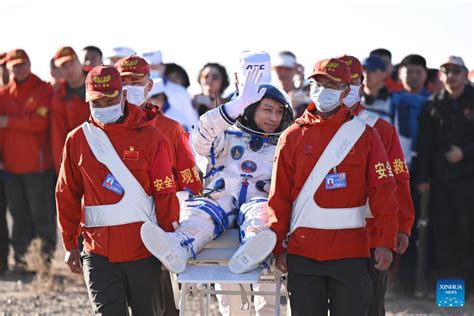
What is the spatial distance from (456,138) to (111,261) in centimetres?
557

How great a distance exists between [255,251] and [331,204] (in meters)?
0.57

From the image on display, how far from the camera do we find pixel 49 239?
15211 mm

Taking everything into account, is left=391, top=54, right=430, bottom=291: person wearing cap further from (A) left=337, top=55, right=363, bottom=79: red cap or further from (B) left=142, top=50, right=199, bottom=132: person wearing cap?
(A) left=337, top=55, right=363, bottom=79: red cap

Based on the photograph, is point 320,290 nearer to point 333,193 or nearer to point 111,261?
point 333,193

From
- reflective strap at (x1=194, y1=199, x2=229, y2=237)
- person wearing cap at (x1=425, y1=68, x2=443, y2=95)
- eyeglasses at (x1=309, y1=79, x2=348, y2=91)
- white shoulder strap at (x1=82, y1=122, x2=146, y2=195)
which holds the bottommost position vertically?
reflective strap at (x1=194, y1=199, x2=229, y2=237)

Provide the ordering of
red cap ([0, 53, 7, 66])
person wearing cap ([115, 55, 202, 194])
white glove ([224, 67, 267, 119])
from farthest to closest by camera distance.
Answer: red cap ([0, 53, 7, 66]), person wearing cap ([115, 55, 202, 194]), white glove ([224, 67, 267, 119])

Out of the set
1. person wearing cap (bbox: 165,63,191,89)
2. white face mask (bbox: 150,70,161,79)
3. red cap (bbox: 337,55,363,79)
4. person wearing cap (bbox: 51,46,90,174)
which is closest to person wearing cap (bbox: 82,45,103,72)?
person wearing cap (bbox: 51,46,90,174)

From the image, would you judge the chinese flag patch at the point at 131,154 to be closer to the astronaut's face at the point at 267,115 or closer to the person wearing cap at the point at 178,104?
the astronaut's face at the point at 267,115

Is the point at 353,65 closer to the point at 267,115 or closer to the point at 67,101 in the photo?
the point at 267,115

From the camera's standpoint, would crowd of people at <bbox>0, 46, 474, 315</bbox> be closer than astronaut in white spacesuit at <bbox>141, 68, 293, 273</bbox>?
Yes

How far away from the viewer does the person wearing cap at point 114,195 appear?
8562mm

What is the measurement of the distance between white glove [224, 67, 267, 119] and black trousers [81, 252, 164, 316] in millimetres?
1229

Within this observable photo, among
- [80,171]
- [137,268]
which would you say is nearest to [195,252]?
[137,268]

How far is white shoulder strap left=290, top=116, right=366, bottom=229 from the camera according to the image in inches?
324
